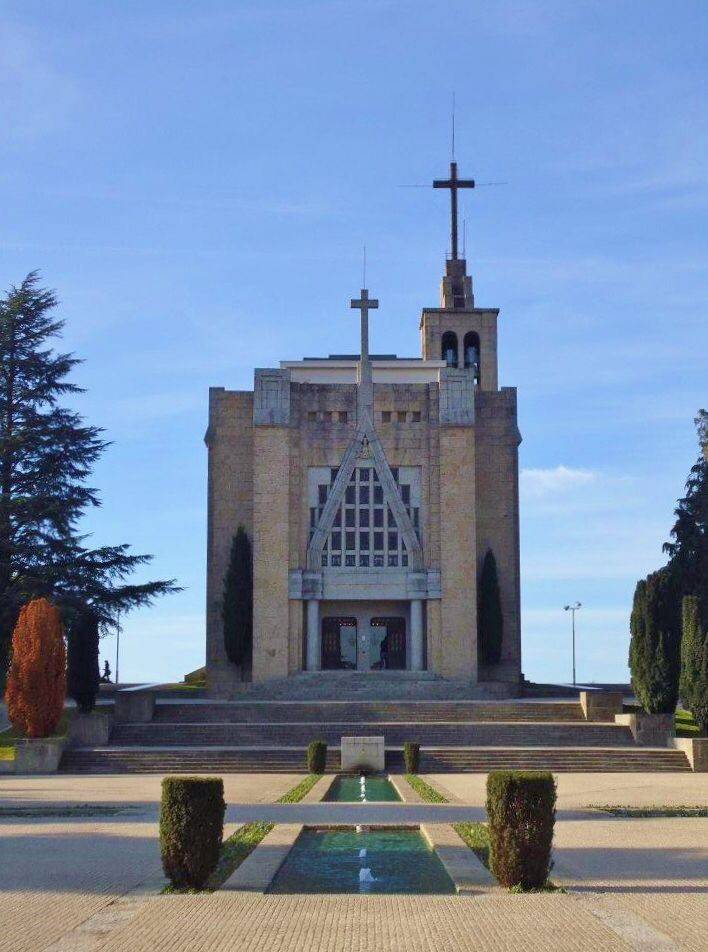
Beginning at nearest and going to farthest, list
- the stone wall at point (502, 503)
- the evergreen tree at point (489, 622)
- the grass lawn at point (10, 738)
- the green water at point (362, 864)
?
the green water at point (362, 864), the grass lawn at point (10, 738), the evergreen tree at point (489, 622), the stone wall at point (502, 503)

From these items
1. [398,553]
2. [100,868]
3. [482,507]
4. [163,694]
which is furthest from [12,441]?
[100,868]

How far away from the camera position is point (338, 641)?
38.9m

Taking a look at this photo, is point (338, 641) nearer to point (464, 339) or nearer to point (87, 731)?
point (87, 731)

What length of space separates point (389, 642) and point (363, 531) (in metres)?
3.73

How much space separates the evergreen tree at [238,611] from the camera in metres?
38.7

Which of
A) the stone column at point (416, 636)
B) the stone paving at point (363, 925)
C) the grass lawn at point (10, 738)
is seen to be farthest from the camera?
the stone column at point (416, 636)

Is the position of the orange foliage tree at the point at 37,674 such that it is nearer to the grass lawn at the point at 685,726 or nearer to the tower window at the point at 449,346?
the grass lawn at the point at 685,726

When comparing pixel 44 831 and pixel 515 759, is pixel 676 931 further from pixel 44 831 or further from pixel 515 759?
pixel 515 759

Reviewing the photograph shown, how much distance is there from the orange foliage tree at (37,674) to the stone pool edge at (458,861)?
14484mm

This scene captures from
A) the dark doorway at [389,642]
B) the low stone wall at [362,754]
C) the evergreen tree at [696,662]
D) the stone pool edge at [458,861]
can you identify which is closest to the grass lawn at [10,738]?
the low stone wall at [362,754]

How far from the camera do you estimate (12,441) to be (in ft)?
119

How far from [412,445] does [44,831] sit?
1017 inches

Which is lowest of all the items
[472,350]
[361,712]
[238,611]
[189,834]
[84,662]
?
[189,834]

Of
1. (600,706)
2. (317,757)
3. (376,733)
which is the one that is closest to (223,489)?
(376,733)
